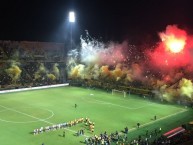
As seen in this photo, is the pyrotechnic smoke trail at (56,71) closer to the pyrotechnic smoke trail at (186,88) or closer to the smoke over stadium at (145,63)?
the smoke over stadium at (145,63)

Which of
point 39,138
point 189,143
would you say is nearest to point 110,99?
point 39,138

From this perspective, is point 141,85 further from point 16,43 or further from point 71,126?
point 16,43

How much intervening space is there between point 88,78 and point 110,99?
59.6 feet

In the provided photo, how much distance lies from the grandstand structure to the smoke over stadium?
342 cm

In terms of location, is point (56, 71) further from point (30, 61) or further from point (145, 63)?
point (145, 63)

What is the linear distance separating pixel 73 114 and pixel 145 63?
3220 centimetres

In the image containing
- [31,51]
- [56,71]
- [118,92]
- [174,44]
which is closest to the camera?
[174,44]

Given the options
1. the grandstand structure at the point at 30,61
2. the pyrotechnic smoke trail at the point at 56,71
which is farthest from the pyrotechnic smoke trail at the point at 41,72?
the pyrotechnic smoke trail at the point at 56,71

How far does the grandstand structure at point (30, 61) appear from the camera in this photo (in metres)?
67.7

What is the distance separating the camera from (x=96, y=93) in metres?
59.1

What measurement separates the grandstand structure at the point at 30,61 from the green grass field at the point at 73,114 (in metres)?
10.4

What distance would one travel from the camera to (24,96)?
178 feet

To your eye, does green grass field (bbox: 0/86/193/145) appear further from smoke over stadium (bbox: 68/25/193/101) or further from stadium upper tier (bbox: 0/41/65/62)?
stadium upper tier (bbox: 0/41/65/62)

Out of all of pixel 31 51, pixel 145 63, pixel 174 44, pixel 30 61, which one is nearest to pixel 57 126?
pixel 174 44
